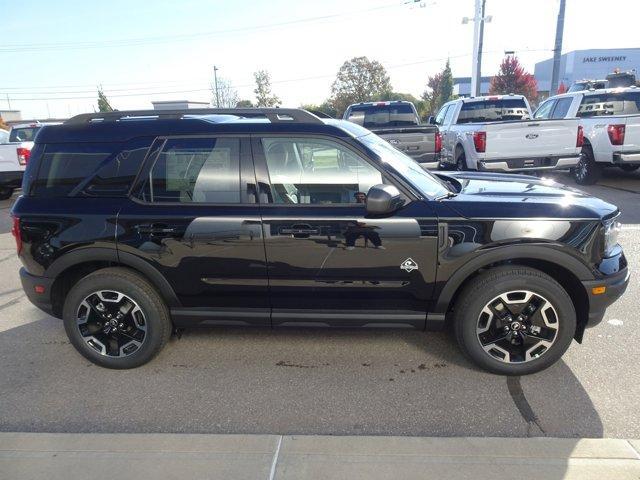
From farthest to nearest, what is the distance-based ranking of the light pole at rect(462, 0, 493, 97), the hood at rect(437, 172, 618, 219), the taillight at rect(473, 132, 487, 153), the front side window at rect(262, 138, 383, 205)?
the light pole at rect(462, 0, 493, 97)
the taillight at rect(473, 132, 487, 153)
the front side window at rect(262, 138, 383, 205)
the hood at rect(437, 172, 618, 219)

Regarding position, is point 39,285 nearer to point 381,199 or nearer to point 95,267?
point 95,267

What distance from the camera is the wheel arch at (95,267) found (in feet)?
11.2

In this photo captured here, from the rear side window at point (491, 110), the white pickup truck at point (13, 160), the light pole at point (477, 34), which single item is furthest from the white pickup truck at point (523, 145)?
the light pole at point (477, 34)

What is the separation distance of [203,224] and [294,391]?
51.3 inches

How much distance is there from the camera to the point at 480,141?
9.23 meters

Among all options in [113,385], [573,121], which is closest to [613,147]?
[573,121]

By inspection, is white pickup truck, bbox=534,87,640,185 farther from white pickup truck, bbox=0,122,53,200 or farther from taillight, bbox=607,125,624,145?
white pickup truck, bbox=0,122,53,200

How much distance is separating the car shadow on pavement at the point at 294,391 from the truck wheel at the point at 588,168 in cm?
847

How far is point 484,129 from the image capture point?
9125 millimetres

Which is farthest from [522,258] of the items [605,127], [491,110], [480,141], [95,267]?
[491,110]

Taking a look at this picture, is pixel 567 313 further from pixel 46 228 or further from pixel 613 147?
pixel 613 147

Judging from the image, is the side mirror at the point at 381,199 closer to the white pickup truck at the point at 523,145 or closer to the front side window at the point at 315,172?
the front side window at the point at 315,172

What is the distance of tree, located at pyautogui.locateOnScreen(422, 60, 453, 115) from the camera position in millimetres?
48156

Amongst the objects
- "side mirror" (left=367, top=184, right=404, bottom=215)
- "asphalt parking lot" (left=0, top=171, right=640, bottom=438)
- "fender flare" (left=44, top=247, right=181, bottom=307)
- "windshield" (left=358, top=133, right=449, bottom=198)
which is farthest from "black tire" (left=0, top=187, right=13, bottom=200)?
"side mirror" (left=367, top=184, right=404, bottom=215)
